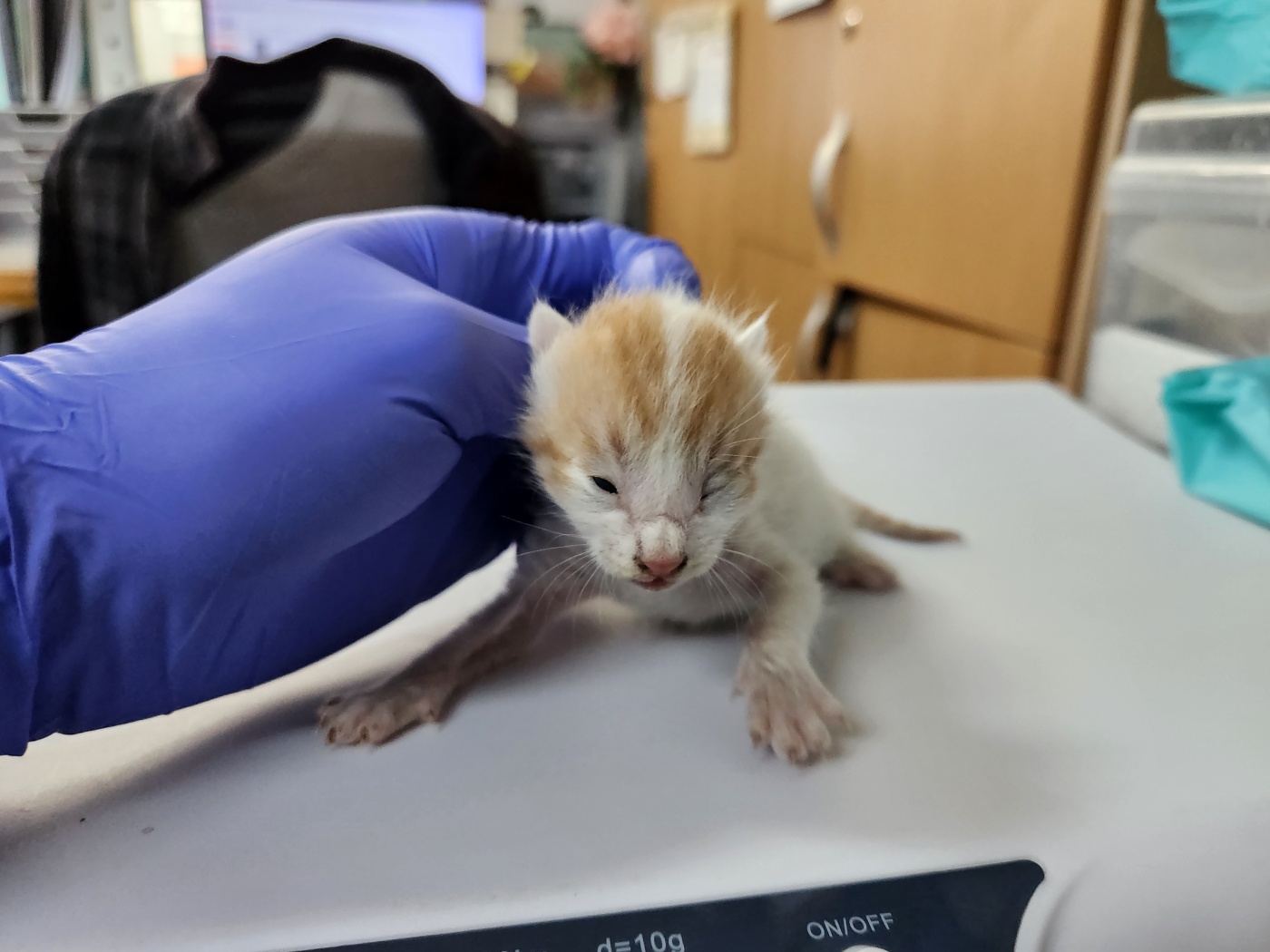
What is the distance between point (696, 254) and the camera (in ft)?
8.57

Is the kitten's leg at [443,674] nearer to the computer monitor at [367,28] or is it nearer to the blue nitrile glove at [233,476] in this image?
the blue nitrile glove at [233,476]

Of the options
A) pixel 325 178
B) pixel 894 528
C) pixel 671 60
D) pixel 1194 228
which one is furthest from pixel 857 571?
pixel 671 60

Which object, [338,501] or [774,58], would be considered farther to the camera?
[774,58]

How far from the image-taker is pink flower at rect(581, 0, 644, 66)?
9.12 ft

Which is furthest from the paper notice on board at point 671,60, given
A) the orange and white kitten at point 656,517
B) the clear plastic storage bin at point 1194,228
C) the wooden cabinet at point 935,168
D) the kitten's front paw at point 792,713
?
the kitten's front paw at point 792,713

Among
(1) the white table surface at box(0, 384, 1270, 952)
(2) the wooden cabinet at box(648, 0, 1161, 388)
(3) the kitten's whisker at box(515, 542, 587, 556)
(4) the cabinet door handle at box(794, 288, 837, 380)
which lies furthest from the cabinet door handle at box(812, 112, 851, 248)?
(3) the kitten's whisker at box(515, 542, 587, 556)

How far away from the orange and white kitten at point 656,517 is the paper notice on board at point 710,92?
72.3 inches

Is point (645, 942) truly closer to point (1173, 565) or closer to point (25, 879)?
point (25, 879)

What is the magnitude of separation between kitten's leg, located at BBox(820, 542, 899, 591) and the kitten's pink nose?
229 mm

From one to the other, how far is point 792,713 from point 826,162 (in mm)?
1351

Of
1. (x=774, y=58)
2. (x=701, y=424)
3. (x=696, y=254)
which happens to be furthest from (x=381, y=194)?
(x=701, y=424)

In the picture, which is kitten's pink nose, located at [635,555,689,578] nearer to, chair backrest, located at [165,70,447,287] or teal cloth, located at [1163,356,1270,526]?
teal cloth, located at [1163,356,1270,526]

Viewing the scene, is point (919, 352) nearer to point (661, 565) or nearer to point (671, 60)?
point (661, 565)

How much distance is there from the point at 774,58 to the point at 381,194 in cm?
100
